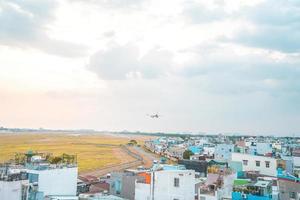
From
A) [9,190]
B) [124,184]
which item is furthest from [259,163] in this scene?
[9,190]

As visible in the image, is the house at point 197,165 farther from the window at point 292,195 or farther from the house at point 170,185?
the house at point 170,185

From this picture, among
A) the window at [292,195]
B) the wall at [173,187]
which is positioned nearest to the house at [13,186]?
the wall at [173,187]

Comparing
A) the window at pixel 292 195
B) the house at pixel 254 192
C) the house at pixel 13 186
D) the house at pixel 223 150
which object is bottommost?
the window at pixel 292 195

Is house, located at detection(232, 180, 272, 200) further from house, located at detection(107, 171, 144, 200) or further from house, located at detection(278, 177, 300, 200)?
house, located at detection(107, 171, 144, 200)

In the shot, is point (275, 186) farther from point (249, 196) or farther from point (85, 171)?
point (85, 171)

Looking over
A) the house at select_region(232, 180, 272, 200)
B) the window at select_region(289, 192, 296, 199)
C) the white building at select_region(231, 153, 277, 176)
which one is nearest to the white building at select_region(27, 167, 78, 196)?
the house at select_region(232, 180, 272, 200)

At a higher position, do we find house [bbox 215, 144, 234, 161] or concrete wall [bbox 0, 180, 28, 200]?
house [bbox 215, 144, 234, 161]

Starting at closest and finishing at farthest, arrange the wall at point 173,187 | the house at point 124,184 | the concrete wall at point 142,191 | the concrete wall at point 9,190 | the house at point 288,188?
1. the concrete wall at point 9,190
2. the wall at point 173,187
3. the concrete wall at point 142,191
4. the house at point 288,188
5. the house at point 124,184
